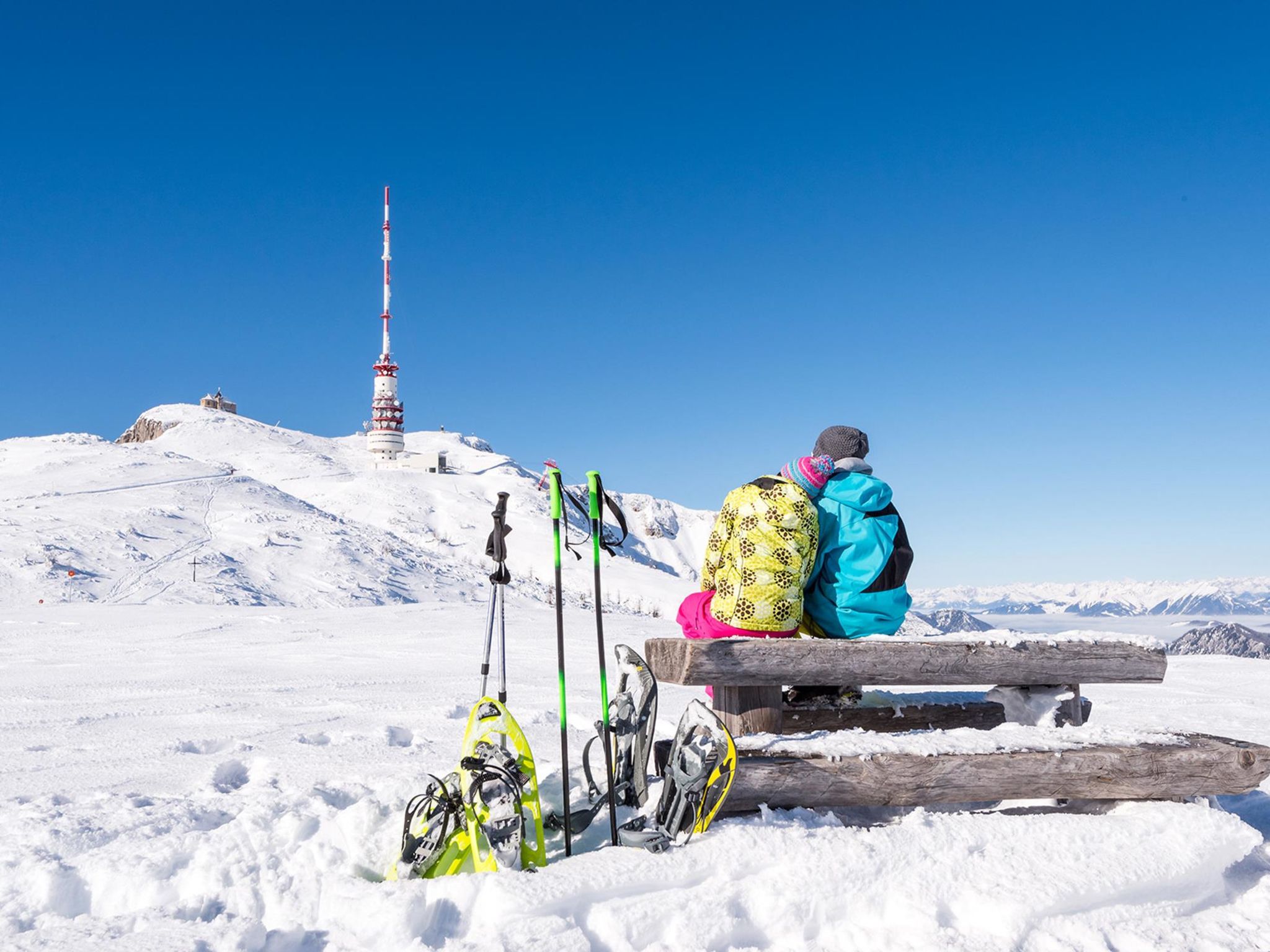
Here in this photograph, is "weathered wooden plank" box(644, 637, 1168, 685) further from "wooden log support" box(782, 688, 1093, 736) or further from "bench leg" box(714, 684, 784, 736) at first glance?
"wooden log support" box(782, 688, 1093, 736)

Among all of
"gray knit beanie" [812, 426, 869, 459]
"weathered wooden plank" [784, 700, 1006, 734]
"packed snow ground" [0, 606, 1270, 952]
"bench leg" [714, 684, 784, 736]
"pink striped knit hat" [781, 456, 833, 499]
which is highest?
"gray knit beanie" [812, 426, 869, 459]

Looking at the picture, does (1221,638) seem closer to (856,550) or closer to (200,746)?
(856,550)

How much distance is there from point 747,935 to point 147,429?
83.4 meters

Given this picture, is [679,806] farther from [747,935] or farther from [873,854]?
[873,854]

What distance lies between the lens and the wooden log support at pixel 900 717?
15.2ft

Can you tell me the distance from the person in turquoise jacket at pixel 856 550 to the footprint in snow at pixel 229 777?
2.99 metres

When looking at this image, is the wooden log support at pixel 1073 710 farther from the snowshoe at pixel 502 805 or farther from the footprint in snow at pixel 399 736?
the footprint in snow at pixel 399 736

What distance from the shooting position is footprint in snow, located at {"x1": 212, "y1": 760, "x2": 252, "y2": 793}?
408 centimetres

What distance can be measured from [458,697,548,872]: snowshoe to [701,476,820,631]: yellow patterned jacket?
1.27m

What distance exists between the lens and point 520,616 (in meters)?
13.2

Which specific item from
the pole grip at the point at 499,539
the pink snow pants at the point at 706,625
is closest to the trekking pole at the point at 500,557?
the pole grip at the point at 499,539

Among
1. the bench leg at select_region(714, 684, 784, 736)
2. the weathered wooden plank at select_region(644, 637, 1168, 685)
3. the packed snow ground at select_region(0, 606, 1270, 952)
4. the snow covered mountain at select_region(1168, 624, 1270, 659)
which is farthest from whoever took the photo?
the snow covered mountain at select_region(1168, 624, 1270, 659)

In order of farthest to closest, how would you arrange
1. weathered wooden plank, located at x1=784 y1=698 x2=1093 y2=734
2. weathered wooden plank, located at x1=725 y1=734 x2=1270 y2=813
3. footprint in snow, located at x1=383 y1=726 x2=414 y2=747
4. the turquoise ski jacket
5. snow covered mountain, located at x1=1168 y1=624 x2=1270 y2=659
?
snow covered mountain, located at x1=1168 y1=624 x2=1270 y2=659
footprint in snow, located at x1=383 y1=726 x2=414 y2=747
weathered wooden plank, located at x1=784 y1=698 x2=1093 y2=734
the turquoise ski jacket
weathered wooden plank, located at x1=725 y1=734 x2=1270 y2=813

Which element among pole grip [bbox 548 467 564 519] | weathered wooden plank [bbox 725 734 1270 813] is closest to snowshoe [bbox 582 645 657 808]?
weathered wooden plank [bbox 725 734 1270 813]
